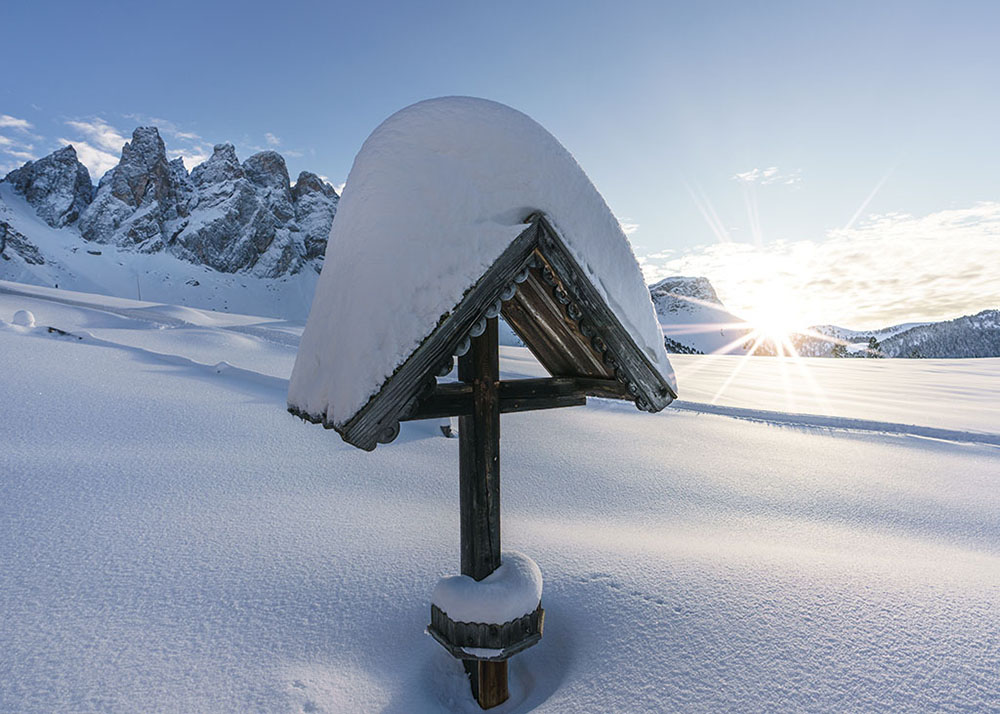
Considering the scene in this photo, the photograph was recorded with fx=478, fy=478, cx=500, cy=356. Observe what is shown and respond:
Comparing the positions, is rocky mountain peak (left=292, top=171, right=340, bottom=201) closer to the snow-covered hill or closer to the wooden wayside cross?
the snow-covered hill

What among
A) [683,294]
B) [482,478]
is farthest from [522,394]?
[683,294]

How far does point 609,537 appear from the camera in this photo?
12.6 feet

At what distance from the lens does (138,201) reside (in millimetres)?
102625

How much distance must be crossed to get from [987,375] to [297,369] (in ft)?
83.4

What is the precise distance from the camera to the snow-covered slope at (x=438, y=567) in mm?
2260

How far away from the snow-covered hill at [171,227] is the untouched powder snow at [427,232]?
9877cm

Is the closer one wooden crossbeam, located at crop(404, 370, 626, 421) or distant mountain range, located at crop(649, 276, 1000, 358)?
wooden crossbeam, located at crop(404, 370, 626, 421)

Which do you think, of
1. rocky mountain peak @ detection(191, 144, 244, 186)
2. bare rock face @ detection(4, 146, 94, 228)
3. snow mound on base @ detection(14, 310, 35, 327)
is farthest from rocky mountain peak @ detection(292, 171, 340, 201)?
snow mound on base @ detection(14, 310, 35, 327)

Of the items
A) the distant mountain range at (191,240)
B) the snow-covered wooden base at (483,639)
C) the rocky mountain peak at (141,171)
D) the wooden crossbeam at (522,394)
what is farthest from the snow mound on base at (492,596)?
the rocky mountain peak at (141,171)

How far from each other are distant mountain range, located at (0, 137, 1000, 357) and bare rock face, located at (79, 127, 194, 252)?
0.22 m

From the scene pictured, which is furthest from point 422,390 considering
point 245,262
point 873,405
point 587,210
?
point 245,262

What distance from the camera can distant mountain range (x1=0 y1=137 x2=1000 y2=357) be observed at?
80688mm

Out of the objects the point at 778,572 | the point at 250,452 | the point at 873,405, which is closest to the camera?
the point at 778,572

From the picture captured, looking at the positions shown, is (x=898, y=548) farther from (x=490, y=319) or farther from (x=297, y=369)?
(x=297, y=369)
